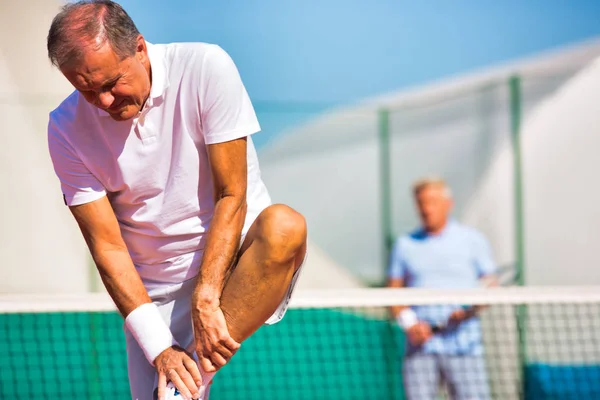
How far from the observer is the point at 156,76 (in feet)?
8.93

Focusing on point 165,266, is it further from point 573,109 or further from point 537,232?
point 573,109

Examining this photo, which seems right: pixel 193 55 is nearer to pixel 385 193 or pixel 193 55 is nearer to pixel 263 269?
pixel 263 269

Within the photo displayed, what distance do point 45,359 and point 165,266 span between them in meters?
4.08

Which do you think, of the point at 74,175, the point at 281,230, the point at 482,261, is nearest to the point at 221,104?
the point at 281,230

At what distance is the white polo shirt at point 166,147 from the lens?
274 centimetres

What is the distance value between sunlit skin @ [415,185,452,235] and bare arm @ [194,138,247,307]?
11.4 feet

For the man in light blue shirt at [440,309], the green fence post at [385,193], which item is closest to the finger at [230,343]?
the man in light blue shirt at [440,309]

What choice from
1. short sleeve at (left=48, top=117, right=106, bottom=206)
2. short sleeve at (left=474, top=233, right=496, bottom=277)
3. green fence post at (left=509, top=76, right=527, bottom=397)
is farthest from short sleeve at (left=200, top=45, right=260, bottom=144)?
green fence post at (left=509, top=76, right=527, bottom=397)

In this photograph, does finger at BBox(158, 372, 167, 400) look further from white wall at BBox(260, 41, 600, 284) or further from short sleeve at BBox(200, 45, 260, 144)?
white wall at BBox(260, 41, 600, 284)

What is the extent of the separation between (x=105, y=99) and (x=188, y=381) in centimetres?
86

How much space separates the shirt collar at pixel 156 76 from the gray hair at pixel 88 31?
120 millimetres

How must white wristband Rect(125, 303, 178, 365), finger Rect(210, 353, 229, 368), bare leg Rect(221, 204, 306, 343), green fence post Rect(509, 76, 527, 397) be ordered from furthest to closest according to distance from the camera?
green fence post Rect(509, 76, 527, 397)
white wristband Rect(125, 303, 178, 365)
finger Rect(210, 353, 229, 368)
bare leg Rect(221, 204, 306, 343)

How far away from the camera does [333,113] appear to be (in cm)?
748

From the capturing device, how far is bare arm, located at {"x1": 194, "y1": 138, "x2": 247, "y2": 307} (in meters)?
2.69
